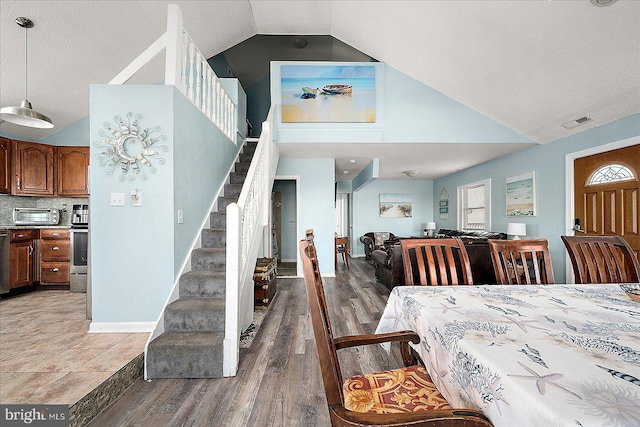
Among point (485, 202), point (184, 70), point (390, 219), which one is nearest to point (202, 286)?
point (184, 70)

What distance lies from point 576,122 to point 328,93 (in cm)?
334

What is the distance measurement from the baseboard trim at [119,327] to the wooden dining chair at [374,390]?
82.4 inches

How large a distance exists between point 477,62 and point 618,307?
303 cm

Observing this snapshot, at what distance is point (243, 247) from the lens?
254cm

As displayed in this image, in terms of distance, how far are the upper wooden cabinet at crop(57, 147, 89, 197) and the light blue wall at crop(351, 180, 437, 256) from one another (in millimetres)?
6424

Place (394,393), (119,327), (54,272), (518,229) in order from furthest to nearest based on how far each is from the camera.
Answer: (518,229)
(54,272)
(119,327)
(394,393)

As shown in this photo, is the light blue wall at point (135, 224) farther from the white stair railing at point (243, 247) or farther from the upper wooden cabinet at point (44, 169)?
the upper wooden cabinet at point (44, 169)

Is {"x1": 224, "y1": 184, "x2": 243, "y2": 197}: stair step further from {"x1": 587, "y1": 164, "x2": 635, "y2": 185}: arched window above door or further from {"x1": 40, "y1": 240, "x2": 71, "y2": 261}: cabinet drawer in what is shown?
{"x1": 587, "y1": 164, "x2": 635, "y2": 185}: arched window above door

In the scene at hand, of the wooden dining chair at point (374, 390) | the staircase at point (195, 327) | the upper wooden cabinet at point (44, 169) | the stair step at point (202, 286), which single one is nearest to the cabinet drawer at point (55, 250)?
the upper wooden cabinet at point (44, 169)

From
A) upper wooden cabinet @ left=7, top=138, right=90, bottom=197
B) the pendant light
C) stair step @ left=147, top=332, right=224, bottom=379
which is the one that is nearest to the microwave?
upper wooden cabinet @ left=7, top=138, right=90, bottom=197

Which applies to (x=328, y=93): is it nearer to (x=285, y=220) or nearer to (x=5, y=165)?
(x=285, y=220)

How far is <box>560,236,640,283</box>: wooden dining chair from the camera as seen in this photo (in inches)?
71.5

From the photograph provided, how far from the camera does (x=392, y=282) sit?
13.2ft

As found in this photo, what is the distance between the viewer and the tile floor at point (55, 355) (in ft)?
5.29
